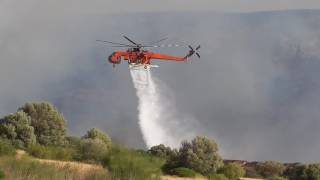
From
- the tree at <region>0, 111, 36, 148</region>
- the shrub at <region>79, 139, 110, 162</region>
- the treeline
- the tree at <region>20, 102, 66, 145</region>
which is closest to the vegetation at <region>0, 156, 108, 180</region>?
the shrub at <region>79, 139, 110, 162</region>

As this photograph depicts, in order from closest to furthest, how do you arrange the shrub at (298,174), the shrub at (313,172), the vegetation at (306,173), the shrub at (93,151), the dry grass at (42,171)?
the dry grass at (42,171)
the shrub at (93,151)
the shrub at (313,172)
the vegetation at (306,173)
the shrub at (298,174)

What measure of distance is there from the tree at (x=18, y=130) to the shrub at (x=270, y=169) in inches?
1526

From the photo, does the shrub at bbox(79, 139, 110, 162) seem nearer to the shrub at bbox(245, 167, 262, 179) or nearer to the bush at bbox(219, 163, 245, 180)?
the bush at bbox(219, 163, 245, 180)

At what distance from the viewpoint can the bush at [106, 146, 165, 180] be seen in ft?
145

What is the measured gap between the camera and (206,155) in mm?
83750

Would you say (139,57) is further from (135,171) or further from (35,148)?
(135,171)

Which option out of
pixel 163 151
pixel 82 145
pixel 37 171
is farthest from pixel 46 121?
pixel 37 171

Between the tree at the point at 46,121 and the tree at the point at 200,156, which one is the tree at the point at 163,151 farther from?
the tree at the point at 46,121

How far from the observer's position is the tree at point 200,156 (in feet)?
267

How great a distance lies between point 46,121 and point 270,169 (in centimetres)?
3704

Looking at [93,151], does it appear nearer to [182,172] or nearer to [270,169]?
[182,172]

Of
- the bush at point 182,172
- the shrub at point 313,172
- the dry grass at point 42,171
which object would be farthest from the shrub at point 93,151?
the shrub at point 313,172

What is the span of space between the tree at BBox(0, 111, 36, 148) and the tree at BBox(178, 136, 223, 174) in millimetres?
18578

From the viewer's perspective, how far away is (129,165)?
1779 inches
